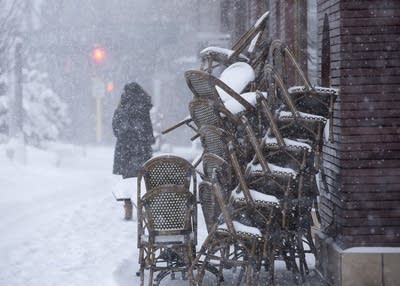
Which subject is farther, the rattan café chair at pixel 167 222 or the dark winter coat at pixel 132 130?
the dark winter coat at pixel 132 130

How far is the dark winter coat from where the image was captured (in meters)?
13.1

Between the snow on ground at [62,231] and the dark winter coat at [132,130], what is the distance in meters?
0.54

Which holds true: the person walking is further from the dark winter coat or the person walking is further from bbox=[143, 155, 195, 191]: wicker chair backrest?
bbox=[143, 155, 195, 191]: wicker chair backrest

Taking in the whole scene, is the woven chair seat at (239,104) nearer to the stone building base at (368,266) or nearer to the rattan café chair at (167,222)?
the rattan café chair at (167,222)

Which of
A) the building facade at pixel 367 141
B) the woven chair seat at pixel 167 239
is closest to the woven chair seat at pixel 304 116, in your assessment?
the building facade at pixel 367 141

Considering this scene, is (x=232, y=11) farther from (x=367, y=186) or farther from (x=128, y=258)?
(x=367, y=186)

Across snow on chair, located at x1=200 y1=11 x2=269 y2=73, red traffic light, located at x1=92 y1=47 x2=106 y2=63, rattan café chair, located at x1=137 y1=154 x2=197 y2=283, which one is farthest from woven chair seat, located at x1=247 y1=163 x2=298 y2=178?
red traffic light, located at x1=92 y1=47 x2=106 y2=63

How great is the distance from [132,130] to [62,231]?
252cm

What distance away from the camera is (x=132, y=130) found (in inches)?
521

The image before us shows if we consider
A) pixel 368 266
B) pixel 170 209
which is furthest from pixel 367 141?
pixel 170 209

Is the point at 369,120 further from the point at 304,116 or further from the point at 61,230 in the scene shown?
the point at 61,230

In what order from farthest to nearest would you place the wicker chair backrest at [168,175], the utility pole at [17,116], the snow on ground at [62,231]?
1. the utility pole at [17,116]
2. the snow on ground at [62,231]
3. the wicker chair backrest at [168,175]

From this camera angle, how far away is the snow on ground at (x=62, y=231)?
27.7ft

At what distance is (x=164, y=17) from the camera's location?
1532 inches
